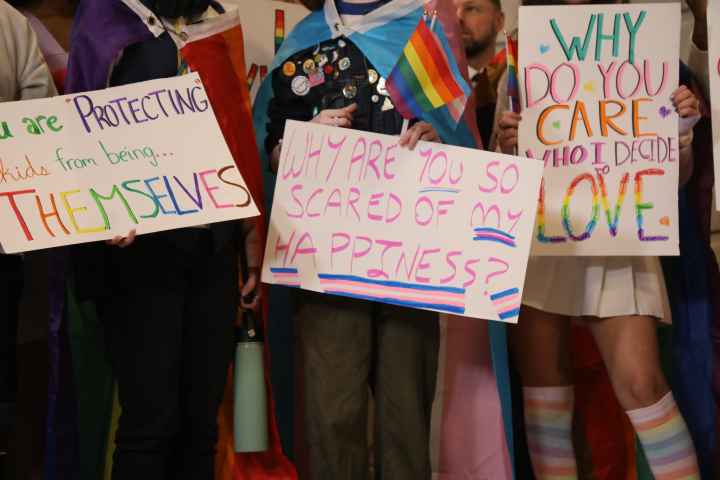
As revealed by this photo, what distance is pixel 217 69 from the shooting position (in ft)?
5.87

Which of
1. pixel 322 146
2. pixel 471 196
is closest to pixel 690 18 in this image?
pixel 471 196

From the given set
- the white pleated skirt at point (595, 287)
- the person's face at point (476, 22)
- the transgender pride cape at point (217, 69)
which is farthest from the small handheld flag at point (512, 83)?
the transgender pride cape at point (217, 69)

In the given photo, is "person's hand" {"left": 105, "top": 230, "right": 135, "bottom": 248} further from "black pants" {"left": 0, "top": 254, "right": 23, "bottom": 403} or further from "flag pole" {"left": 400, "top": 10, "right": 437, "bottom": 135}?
"flag pole" {"left": 400, "top": 10, "right": 437, "bottom": 135}

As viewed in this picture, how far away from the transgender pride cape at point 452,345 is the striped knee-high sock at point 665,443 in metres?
0.32

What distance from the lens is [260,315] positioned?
1841 millimetres

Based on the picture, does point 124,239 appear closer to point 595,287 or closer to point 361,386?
point 361,386

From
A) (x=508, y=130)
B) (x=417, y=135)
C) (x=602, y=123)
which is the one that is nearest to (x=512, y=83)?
(x=508, y=130)

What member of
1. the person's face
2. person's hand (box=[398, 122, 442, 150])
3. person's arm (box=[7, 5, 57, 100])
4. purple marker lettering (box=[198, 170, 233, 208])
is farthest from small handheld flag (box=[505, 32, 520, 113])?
person's arm (box=[7, 5, 57, 100])

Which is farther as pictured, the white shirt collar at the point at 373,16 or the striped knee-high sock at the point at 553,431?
the striped knee-high sock at the point at 553,431

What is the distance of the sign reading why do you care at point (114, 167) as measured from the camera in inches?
60.6

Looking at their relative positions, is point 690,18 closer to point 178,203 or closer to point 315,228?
point 315,228

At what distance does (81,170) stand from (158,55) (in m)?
0.30

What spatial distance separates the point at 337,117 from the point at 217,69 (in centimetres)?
30

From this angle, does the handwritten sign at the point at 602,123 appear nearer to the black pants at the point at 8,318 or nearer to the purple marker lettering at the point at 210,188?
the purple marker lettering at the point at 210,188
